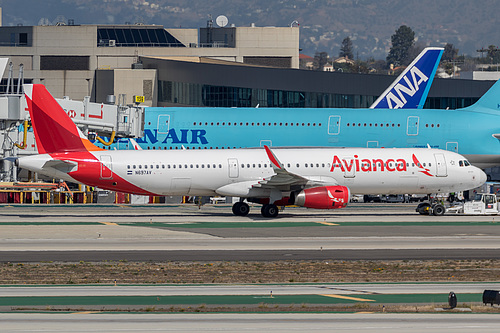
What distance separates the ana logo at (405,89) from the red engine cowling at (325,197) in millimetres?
28240

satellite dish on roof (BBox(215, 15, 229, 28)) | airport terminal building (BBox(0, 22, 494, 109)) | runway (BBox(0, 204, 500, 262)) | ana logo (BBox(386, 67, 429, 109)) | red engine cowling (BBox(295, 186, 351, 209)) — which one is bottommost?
runway (BBox(0, 204, 500, 262))

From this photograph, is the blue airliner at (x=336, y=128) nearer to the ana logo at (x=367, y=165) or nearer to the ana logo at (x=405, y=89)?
the ana logo at (x=405, y=89)

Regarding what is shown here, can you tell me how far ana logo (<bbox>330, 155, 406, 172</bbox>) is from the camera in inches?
1937

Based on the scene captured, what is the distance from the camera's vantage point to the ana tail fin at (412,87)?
2916 inches

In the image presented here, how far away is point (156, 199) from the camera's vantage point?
6731cm

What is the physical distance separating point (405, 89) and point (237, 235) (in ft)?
128

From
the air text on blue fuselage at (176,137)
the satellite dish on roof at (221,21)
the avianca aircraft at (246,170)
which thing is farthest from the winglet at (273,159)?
the satellite dish on roof at (221,21)

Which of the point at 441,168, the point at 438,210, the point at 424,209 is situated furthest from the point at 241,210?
the point at 441,168

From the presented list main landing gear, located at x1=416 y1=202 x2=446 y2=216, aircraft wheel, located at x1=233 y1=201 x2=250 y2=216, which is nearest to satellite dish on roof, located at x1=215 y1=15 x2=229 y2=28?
aircraft wheel, located at x1=233 y1=201 x2=250 y2=216

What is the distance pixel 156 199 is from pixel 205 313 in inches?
1806

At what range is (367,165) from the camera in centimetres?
4934

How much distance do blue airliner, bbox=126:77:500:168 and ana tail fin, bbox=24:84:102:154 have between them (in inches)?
645

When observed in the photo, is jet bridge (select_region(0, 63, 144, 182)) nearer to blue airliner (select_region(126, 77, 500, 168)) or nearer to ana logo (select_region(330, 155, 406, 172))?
blue airliner (select_region(126, 77, 500, 168))

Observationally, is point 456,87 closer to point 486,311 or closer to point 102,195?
point 102,195
